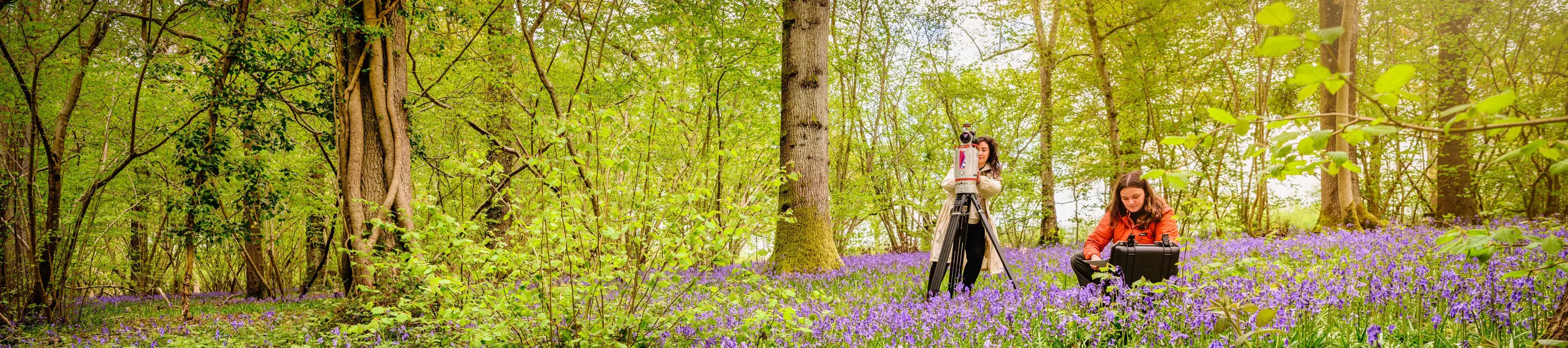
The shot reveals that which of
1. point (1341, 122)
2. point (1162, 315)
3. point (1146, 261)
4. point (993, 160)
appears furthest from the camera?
point (1341, 122)

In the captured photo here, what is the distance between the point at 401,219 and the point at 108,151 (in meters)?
7.52

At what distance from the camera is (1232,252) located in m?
7.48

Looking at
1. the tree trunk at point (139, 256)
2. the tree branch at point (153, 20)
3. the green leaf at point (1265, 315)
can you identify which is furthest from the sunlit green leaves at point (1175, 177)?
the tree trunk at point (139, 256)

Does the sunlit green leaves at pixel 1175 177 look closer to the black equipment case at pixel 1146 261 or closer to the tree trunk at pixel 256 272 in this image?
the black equipment case at pixel 1146 261

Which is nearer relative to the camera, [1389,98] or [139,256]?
[1389,98]

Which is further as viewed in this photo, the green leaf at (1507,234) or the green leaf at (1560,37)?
the green leaf at (1507,234)

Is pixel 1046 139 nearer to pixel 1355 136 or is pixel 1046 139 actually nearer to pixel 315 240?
pixel 315 240

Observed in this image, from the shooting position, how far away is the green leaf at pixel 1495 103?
1.18m

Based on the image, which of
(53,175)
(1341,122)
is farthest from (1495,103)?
(1341,122)

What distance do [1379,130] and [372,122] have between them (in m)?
6.60

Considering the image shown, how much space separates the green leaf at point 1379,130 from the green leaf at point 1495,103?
122 millimetres

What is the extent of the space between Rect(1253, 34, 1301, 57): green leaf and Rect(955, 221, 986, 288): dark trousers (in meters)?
3.85

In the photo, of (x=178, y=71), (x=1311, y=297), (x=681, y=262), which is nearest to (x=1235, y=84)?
(x=1311, y=297)

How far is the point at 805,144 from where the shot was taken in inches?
304
